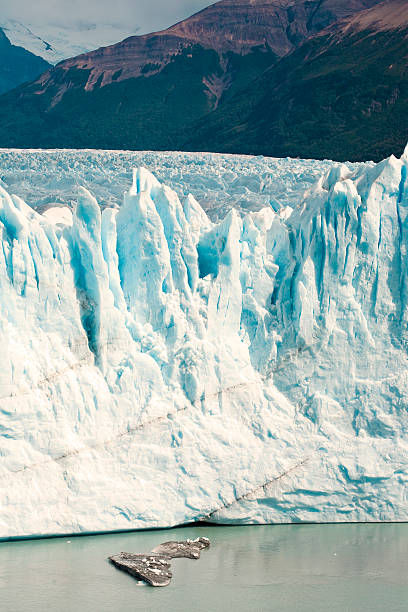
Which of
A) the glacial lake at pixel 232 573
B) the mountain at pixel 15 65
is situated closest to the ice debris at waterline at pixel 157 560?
the glacial lake at pixel 232 573

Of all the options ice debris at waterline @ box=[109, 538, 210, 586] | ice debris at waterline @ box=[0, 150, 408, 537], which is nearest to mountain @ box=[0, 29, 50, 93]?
ice debris at waterline @ box=[0, 150, 408, 537]

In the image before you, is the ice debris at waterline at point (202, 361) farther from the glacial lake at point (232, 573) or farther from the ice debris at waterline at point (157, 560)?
the ice debris at waterline at point (157, 560)

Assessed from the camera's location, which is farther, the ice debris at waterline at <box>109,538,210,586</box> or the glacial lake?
the ice debris at waterline at <box>109,538,210,586</box>

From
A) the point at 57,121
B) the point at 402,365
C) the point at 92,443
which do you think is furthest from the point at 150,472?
the point at 57,121

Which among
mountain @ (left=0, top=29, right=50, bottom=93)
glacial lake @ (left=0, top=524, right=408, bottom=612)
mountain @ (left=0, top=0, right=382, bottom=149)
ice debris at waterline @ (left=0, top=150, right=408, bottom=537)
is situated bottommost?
glacial lake @ (left=0, top=524, right=408, bottom=612)

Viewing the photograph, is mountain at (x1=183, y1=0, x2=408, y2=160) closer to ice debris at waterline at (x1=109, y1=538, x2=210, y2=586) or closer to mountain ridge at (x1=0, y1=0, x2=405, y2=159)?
mountain ridge at (x1=0, y1=0, x2=405, y2=159)

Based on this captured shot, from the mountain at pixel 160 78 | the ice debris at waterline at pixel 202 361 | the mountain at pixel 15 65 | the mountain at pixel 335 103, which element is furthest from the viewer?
the mountain at pixel 15 65

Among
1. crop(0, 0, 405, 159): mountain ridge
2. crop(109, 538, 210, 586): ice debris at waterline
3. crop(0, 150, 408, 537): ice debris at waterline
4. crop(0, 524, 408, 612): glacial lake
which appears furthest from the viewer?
crop(0, 0, 405, 159): mountain ridge
